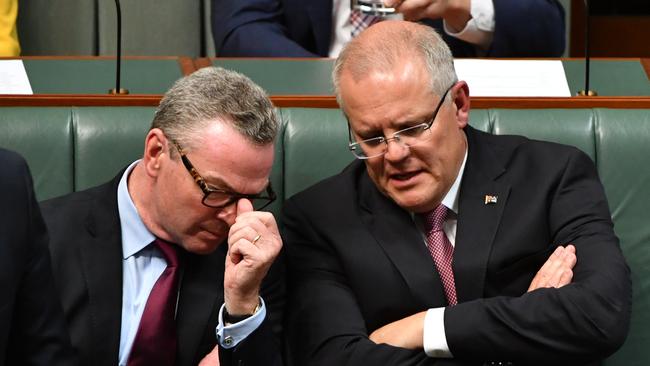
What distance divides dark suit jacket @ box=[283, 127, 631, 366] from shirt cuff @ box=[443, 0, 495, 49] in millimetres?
757

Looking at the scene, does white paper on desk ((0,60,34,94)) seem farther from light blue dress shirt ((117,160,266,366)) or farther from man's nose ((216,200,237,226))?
man's nose ((216,200,237,226))

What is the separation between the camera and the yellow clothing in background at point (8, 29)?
3.39m

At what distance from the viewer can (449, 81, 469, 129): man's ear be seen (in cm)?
221

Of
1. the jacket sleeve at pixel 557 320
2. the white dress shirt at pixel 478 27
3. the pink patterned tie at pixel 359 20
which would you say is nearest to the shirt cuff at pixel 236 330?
the jacket sleeve at pixel 557 320

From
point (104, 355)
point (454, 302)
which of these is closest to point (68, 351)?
point (104, 355)

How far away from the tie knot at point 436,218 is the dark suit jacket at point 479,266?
35 millimetres

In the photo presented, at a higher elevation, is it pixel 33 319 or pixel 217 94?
pixel 217 94

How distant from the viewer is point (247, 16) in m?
3.25

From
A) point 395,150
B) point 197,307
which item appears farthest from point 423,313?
point 197,307

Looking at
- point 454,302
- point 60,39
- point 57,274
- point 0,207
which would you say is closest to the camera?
point 0,207

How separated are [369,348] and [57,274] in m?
0.54

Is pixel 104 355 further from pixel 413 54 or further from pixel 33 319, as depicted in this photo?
pixel 413 54

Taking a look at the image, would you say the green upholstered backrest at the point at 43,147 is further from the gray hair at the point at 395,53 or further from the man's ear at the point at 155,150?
the gray hair at the point at 395,53

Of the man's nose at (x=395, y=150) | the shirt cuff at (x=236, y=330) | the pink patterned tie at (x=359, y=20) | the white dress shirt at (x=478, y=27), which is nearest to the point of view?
the shirt cuff at (x=236, y=330)
